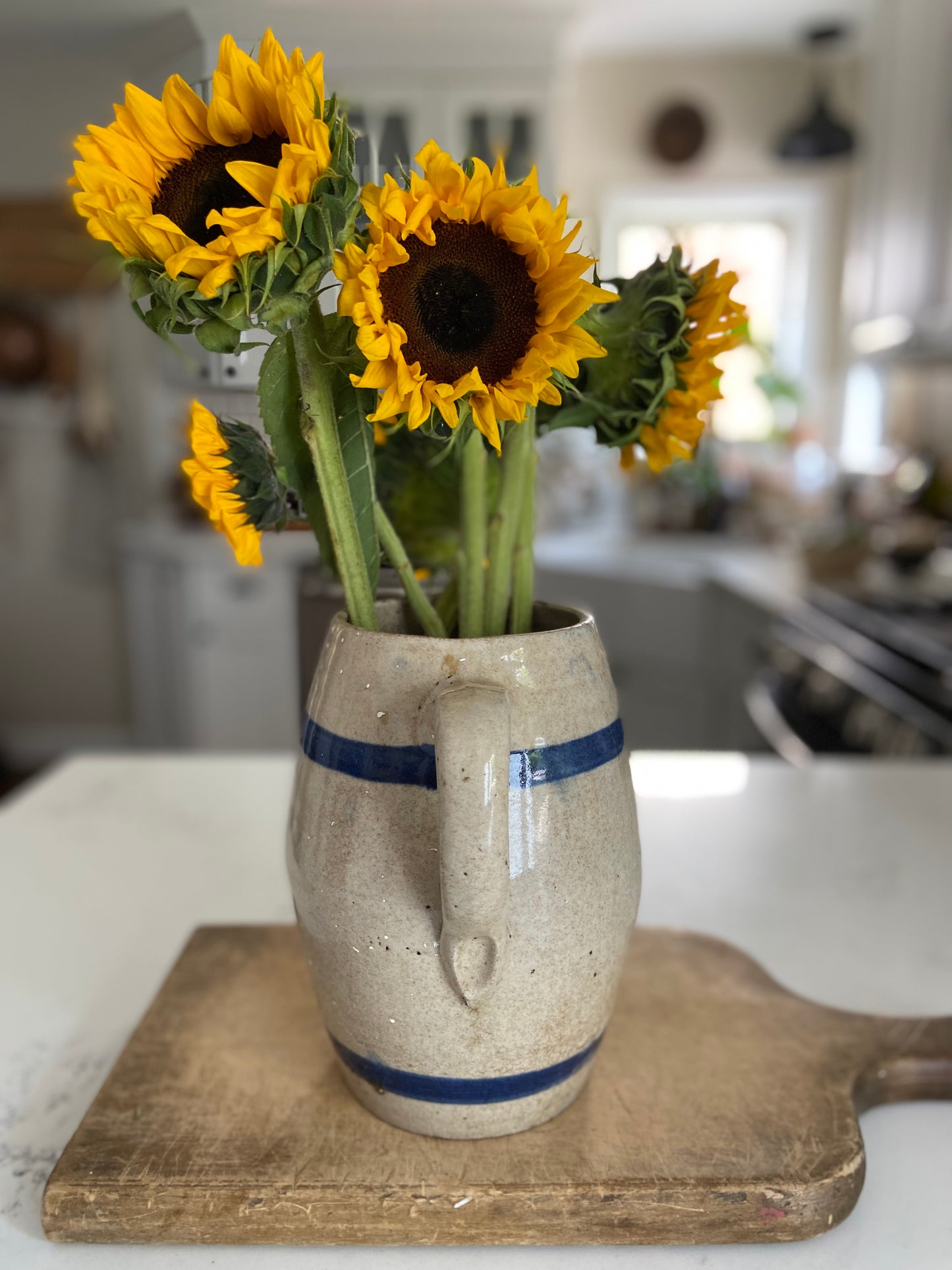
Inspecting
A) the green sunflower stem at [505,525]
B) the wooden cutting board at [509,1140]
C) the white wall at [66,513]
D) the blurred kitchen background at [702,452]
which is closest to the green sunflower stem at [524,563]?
the green sunflower stem at [505,525]

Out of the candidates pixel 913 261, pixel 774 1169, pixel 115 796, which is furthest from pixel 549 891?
pixel 913 261

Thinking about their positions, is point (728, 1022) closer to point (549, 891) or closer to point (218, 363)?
point (549, 891)

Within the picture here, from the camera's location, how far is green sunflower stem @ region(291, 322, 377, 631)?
0.41m

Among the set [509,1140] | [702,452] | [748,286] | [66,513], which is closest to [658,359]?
[509,1140]

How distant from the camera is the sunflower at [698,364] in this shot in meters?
0.45

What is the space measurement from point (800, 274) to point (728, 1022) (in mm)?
3943

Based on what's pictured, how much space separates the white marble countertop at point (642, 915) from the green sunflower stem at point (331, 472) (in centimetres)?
28

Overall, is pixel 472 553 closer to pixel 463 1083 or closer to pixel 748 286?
pixel 463 1083

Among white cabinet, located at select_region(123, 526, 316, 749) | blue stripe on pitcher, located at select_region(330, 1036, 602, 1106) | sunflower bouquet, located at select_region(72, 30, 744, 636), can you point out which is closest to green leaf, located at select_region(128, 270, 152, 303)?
sunflower bouquet, located at select_region(72, 30, 744, 636)

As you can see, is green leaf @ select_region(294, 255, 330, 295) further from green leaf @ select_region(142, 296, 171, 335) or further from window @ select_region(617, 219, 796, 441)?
window @ select_region(617, 219, 796, 441)

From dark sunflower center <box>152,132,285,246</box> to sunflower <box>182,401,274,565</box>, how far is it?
0.28ft

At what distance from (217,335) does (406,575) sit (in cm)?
14

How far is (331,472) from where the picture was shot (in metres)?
0.43

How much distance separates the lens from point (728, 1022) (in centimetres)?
57
